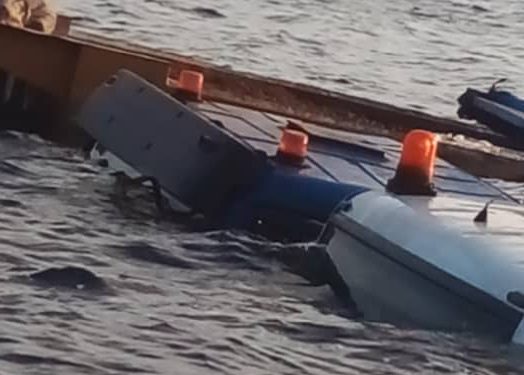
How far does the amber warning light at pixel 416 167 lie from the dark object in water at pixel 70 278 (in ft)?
6.05

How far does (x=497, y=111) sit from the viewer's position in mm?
14781

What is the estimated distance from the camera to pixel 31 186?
12.7 meters

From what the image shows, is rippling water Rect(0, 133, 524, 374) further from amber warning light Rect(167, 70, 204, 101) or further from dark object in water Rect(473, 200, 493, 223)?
amber warning light Rect(167, 70, 204, 101)

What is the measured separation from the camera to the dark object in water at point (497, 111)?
48.4ft

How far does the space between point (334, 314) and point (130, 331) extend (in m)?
1.33

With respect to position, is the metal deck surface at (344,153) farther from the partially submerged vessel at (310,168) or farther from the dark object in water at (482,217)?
the dark object in water at (482,217)

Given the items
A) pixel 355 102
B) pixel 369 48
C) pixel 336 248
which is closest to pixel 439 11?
pixel 369 48

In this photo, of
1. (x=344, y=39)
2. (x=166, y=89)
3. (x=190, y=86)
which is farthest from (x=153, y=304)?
(x=344, y=39)

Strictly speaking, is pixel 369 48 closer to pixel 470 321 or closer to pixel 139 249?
pixel 139 249

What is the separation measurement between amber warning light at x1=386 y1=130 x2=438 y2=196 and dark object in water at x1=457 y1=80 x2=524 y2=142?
412 centimetres

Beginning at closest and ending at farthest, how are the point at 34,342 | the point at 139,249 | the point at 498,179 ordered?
the point at 34,342 < the point at 139,249 < the point at 498,179

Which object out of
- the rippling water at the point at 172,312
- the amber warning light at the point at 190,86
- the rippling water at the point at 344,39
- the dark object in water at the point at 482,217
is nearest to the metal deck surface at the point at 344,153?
the amber warning light at the point at 190,86

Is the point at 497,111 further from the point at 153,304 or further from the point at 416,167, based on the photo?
the point at 153,304

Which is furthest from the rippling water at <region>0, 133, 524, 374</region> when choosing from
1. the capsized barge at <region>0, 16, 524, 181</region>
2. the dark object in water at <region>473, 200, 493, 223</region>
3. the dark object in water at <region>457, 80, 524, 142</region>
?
the dark object in water at <region>457, 80, 524, 142</region>
